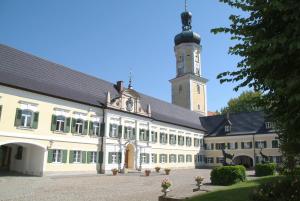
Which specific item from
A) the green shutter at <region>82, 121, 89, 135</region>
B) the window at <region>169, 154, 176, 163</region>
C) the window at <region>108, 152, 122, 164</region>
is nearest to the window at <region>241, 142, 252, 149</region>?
the window at <region>169, 154, 176, 163</region>

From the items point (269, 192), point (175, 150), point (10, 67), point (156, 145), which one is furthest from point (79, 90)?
point (269, 192)

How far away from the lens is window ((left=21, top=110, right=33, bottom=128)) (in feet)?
81.0

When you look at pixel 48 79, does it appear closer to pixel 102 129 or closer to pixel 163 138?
pixel 102 129

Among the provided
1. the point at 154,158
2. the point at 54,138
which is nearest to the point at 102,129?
the point at 54,138

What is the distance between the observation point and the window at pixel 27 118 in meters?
24.7

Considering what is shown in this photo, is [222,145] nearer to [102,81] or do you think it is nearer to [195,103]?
[195,103]

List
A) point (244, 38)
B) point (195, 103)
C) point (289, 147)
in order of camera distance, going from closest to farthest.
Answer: point (244, 38) < point (289, 147) < point (195, 103)

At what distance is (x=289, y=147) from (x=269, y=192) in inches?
65.5

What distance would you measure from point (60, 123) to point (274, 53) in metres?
24.4

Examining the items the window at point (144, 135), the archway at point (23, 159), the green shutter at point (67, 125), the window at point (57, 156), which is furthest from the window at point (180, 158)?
the archway at point (23, 159)

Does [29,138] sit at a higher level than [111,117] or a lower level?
lower

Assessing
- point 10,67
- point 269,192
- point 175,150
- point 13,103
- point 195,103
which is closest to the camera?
point 269,192

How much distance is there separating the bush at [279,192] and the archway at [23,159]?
2092 centimetres

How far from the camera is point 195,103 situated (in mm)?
59969
